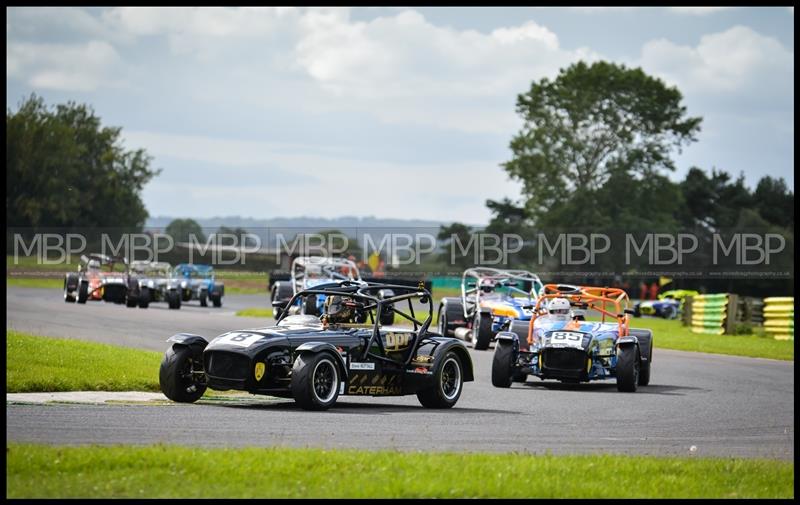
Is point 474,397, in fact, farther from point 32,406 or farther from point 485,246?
point 485,246

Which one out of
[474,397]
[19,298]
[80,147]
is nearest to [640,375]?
[474,397]

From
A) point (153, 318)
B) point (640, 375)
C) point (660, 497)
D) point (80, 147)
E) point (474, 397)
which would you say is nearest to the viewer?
point (660, 497)

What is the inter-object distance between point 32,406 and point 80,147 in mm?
82944

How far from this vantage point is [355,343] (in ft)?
55.4

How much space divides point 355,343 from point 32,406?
417 centimetres

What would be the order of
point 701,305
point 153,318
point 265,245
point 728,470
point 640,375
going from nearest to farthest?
1. point 728,470
2. point 640,375
3. point 153,318
4. point 701,305
5. point 265,245

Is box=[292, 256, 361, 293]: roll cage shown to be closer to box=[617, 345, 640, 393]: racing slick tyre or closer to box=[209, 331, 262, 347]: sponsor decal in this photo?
box=[617, 345, 640, 393]: racing slick tyre

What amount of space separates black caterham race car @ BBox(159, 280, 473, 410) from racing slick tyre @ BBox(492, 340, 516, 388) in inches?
116

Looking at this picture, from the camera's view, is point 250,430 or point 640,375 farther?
point 640,375

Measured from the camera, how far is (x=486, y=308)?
3055 centimetres

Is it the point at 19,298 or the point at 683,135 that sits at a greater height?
the point at 683,135

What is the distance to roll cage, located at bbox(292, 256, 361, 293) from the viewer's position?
3794cm

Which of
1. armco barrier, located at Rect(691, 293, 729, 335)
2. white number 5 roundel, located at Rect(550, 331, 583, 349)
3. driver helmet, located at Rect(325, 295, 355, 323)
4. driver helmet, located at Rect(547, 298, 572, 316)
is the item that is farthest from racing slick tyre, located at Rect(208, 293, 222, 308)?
driver helmet, located at Rect(325, 295, 355, 323)

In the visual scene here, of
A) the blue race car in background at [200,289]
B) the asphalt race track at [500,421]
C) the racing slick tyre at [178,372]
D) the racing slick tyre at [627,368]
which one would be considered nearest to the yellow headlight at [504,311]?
the asphalt race track at [500,421]
